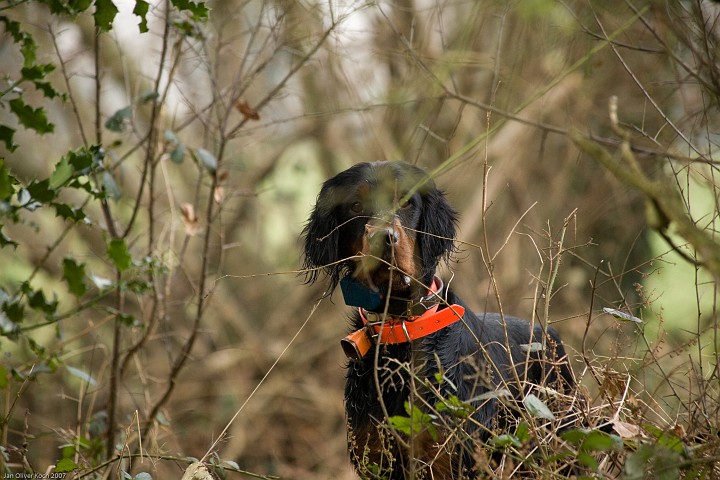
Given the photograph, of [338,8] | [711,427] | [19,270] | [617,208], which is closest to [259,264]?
[19,270]

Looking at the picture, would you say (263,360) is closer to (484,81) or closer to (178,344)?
(178,344)

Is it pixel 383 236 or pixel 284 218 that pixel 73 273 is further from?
pixel 284 218

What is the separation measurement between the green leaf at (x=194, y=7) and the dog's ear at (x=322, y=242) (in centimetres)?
110

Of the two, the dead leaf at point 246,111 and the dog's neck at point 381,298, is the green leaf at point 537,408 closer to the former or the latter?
the dog's neck at point 381,298

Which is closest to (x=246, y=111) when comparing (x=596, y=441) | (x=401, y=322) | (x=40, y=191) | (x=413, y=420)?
(x=401, y=322)

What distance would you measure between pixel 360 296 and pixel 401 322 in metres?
0.23

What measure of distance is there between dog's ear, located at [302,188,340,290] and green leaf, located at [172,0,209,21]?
1102mm

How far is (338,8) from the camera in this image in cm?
367

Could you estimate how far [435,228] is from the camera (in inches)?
144

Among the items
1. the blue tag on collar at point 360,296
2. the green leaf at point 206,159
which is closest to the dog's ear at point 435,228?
the blue tag on collar at point 360,296

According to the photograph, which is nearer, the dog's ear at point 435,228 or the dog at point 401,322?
the dog at point 401,322

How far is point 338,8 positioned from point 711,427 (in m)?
2.41

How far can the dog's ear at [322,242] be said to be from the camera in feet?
11.7

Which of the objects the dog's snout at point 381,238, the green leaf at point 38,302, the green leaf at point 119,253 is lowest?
the green leaf at point 38,302
